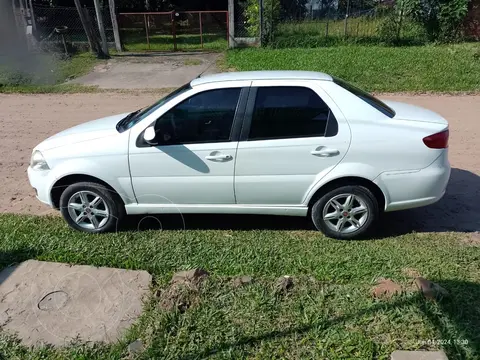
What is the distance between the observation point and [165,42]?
65.0 ft

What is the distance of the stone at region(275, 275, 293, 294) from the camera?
358 cm

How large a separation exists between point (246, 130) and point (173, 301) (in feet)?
5.84

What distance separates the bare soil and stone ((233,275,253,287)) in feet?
6.42

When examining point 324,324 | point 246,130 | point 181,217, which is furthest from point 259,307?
point 181,217

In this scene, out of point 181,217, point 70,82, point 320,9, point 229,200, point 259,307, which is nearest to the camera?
point 259,307

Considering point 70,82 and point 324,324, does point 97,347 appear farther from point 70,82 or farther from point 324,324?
point 70,82

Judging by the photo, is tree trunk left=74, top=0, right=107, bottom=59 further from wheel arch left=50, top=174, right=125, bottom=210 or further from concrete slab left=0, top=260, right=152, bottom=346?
concrete slab left=0, top=260, right=152, bottom=346

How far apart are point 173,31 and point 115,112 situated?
376 inches

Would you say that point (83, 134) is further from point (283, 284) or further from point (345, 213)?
point (345, 213)

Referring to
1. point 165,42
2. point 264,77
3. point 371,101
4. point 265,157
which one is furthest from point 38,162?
point 165,42

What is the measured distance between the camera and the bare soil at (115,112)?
17.0ft

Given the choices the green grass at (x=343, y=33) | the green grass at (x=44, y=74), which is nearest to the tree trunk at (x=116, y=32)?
the green grass at (x=44, y=74)

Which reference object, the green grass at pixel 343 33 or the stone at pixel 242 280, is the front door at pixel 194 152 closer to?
the stone at pixel 242 280

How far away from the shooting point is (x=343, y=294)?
3.54 meters
